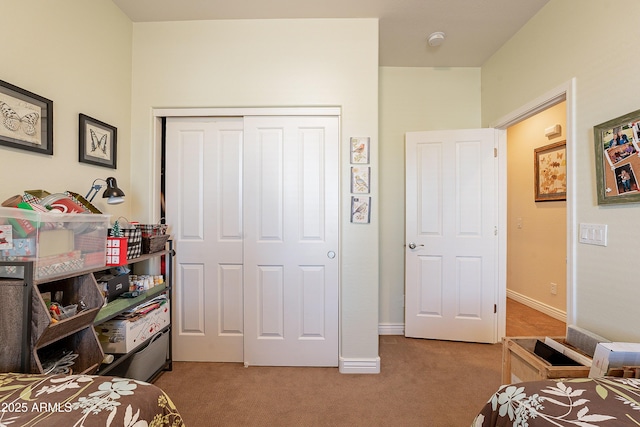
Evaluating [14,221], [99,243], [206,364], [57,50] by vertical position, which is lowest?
[206,364]

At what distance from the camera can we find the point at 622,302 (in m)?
1.45

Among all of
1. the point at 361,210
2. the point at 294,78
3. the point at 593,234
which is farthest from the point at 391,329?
the point at 294,78

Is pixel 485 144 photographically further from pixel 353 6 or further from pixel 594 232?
pixel 353 6

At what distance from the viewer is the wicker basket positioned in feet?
6.03

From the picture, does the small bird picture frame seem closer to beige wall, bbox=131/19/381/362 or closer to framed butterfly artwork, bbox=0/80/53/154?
beige wall, bbox=131/19/381/362

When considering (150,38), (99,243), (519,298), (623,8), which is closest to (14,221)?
(99,243)

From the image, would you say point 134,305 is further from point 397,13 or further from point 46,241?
point 397,13

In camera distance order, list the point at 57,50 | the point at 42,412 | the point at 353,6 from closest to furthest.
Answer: the point at 42,412, the point at 57,50, the point at 353,6

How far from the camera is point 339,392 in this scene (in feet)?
6.09

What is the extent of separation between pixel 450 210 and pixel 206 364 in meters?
2.60

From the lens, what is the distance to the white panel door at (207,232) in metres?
2.23

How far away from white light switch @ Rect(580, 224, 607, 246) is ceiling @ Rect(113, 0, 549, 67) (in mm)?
1653

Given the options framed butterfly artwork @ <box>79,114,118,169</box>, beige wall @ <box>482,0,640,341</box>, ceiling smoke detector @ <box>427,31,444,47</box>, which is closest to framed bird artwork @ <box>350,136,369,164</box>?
ceiling smoke detector @ <box>427,31,444,47</box>

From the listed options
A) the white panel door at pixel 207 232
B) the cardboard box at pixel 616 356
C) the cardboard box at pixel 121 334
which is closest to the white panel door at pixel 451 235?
the cardboard box at pixel 616 356
